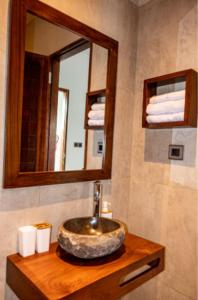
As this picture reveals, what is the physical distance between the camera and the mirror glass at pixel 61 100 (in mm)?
1169

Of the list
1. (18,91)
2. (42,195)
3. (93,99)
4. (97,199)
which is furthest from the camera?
(93,99)

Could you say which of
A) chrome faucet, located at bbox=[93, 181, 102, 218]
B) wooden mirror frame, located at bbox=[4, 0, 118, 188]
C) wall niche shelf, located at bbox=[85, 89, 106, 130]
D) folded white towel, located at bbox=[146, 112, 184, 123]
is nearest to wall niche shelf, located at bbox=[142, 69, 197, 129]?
folded white towel, located at bbox=[146, 112, 184, 123]

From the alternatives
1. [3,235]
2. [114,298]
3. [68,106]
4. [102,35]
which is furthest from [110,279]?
[102,35]

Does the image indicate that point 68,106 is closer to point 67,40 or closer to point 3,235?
point 67,40

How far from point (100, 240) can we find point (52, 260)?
26 cm

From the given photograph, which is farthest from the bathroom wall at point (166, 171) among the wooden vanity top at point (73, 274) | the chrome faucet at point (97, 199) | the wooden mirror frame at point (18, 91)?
the wooden mirror frame at point (18, 91)

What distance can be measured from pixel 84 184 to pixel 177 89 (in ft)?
2.78

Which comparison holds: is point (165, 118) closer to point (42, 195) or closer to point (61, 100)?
point (61, 100)

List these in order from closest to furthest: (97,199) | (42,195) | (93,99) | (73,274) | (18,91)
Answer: (73,274) < (18,91) < (42,195) < (97,199) < (93,99)

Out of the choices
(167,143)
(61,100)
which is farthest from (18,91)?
(167,143)

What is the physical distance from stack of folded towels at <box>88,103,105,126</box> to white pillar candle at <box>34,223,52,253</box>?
67cm

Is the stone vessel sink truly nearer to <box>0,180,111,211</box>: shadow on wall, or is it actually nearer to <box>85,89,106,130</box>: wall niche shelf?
<box>0,180,111,211</box>: shadow on wall

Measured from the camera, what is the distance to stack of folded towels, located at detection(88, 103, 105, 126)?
4.78 ft

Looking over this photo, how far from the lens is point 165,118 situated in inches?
54.8
